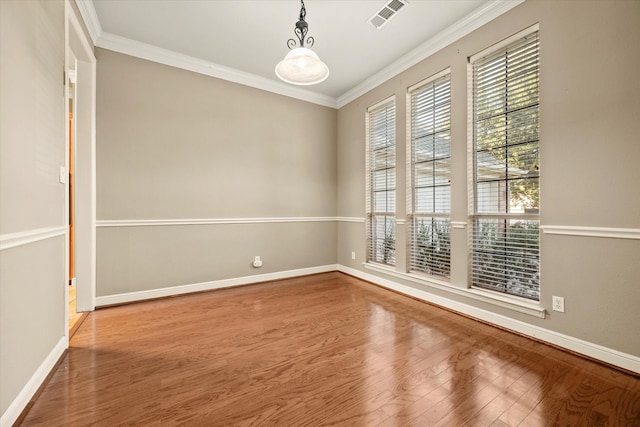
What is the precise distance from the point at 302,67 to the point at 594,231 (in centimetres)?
244

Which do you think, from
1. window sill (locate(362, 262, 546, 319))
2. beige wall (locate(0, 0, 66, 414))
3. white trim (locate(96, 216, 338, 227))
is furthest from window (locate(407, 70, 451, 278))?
beige wall (locate(0, 0, 66, 414))

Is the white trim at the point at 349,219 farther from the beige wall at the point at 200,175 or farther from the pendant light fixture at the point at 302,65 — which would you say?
the pendant light fixture at the point at 302,65

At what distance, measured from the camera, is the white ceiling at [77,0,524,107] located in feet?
8.32

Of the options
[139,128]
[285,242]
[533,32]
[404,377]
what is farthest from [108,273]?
[533,32]

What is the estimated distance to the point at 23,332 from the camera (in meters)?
1.49

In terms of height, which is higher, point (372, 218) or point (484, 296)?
point (372, 218)

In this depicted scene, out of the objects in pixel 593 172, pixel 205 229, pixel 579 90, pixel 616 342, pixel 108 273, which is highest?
pixel 579 90

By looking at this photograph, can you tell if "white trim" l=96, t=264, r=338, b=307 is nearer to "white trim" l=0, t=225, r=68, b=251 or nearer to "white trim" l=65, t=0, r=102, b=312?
"white trim" l=65, t=0, r=102, b=312

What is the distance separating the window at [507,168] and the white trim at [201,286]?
2473 mm

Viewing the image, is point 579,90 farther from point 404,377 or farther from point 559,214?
point 404,377

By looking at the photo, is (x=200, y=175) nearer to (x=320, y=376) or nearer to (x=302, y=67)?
(x=302, y=67)

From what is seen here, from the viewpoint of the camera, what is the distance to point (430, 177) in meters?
3.24

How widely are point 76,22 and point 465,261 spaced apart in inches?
164

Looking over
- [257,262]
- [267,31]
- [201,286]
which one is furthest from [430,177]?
[201,286]
